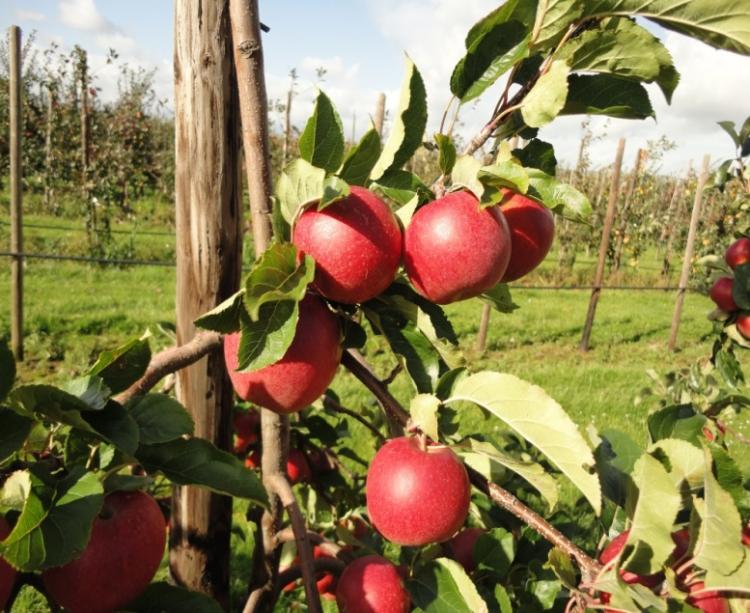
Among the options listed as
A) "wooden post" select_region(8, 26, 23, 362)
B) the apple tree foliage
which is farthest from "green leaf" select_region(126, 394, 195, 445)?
"wooden post" select_region(8, 26, 23, 362)

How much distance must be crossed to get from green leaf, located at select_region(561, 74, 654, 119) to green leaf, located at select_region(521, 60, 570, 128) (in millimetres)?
55

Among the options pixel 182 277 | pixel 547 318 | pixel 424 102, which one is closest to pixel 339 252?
pixel 424 102

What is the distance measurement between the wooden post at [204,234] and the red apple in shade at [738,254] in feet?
4.95

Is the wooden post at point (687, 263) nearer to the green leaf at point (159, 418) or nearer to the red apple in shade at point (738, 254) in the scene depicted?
the red apple in shade at point (738, 254)

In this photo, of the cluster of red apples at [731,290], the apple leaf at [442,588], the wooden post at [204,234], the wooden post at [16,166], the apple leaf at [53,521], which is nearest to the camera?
the apple leaf at [53,521]

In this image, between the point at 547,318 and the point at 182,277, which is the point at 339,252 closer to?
the point at 182,277

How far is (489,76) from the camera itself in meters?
0.65

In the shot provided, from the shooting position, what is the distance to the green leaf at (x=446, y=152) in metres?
0.57

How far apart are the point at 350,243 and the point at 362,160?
0.36 feet

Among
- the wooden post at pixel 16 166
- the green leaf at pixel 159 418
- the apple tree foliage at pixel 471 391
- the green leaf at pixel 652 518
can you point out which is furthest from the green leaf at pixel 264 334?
the wooden post at pixel 16 166

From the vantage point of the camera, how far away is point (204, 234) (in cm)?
89

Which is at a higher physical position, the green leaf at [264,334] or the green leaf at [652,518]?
the green leaf at [264,334]

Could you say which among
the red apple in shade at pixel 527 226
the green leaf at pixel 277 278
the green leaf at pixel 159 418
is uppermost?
the red apple in shade at pixel 527 226

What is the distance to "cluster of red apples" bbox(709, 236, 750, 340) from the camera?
1736 mm
